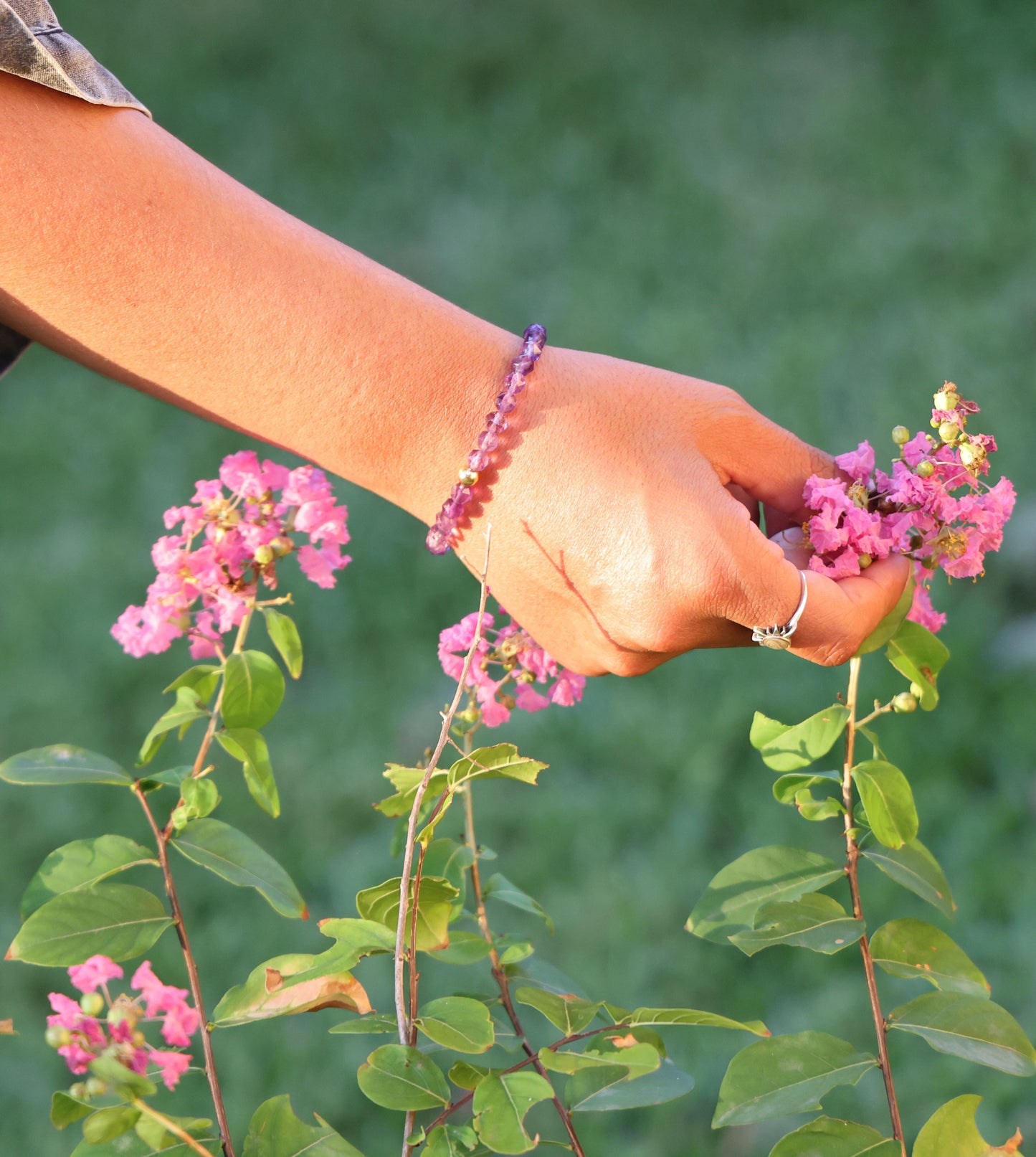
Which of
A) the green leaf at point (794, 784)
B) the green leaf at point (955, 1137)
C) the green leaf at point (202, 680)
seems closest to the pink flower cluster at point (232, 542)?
the green leaf at point (202, 680)

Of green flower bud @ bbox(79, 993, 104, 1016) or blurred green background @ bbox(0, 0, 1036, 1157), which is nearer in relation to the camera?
green flower bud @ bbox(79, 993, 104, 1016)

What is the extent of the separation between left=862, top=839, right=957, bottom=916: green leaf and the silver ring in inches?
7.4

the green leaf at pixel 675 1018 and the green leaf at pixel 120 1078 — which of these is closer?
the green leaf at pixel 120 1078

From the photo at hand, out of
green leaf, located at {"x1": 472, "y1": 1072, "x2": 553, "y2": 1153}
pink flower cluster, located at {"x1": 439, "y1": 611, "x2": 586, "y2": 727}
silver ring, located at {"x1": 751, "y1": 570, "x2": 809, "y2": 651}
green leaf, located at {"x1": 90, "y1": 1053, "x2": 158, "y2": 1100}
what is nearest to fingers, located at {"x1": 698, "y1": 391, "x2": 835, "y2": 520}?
silver ring, located at {"x1": 751, "y1": 570, "x2": 809, "y2": 651}

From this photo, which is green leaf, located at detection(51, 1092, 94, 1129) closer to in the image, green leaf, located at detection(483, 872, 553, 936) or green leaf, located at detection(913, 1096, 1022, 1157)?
green leaf, located at detection(483, 872, 553, 936)

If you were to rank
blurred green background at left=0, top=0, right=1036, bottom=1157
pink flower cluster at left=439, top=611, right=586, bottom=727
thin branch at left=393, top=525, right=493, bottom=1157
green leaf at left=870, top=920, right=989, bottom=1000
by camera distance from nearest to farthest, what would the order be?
thin branch at left=393, top=525, right=493, bottom=1157 < green leaf at left=870, top=920, right=989, bottom=1000 < pink flower cluster at left=439, top=611, right=586, bottom=727 < blurred green background at left=0, top=0, right=1036, bottom=1157

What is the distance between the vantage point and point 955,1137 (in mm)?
825

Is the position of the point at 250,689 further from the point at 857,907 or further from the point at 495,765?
the point at 857,907

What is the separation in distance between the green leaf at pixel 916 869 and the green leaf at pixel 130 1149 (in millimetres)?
561

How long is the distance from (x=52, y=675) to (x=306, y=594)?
0.59 metres

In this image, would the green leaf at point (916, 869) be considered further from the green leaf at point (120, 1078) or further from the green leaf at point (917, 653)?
the green leaf at point (120, 1078)

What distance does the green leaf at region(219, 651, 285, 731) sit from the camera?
3.28ft

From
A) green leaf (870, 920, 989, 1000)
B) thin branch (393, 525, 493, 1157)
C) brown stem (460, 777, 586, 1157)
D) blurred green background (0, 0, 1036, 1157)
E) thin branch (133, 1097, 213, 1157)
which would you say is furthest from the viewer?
blurred green background (0, 0, 1036, 1157)

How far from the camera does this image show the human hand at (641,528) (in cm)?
98
